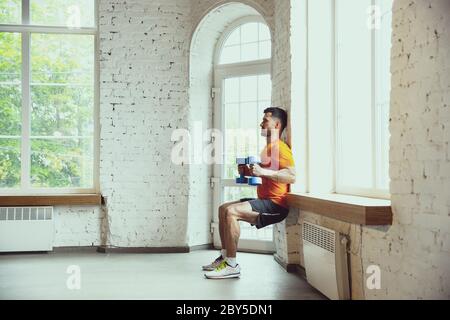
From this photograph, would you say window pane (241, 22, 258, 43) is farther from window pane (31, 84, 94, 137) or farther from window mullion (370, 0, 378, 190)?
window mullion (370, 0, 378, 190)

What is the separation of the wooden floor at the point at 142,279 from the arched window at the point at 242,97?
0.77 metres

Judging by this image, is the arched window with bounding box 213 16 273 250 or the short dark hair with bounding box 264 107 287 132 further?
the arched window with bounding box 213 16 273 250

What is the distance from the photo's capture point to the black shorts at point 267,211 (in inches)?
175

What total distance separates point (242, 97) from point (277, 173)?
1813 mm

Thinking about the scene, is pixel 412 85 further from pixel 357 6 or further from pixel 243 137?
pixel 243 137

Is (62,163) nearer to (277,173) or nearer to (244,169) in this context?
(244,169)

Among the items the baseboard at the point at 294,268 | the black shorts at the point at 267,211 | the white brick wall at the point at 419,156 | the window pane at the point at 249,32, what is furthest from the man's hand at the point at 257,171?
the window pane at the point at 249,32

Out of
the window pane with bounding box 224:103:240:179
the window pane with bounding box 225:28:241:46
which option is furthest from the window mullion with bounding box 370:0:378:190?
the window pane with bounding box 225:28:241:46

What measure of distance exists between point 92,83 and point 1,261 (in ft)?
7.28

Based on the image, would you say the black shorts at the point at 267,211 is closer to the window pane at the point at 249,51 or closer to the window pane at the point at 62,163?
the window pane at the point at 249,51

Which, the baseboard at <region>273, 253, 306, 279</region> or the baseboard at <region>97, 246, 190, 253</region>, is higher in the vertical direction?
the baseboard at <region>273, 253, 306, 279</region>

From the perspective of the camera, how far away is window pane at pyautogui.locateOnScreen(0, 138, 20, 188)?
5953 mm

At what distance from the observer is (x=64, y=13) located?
6.04 m

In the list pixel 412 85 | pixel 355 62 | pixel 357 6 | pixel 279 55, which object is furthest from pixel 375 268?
pixel 279 55
